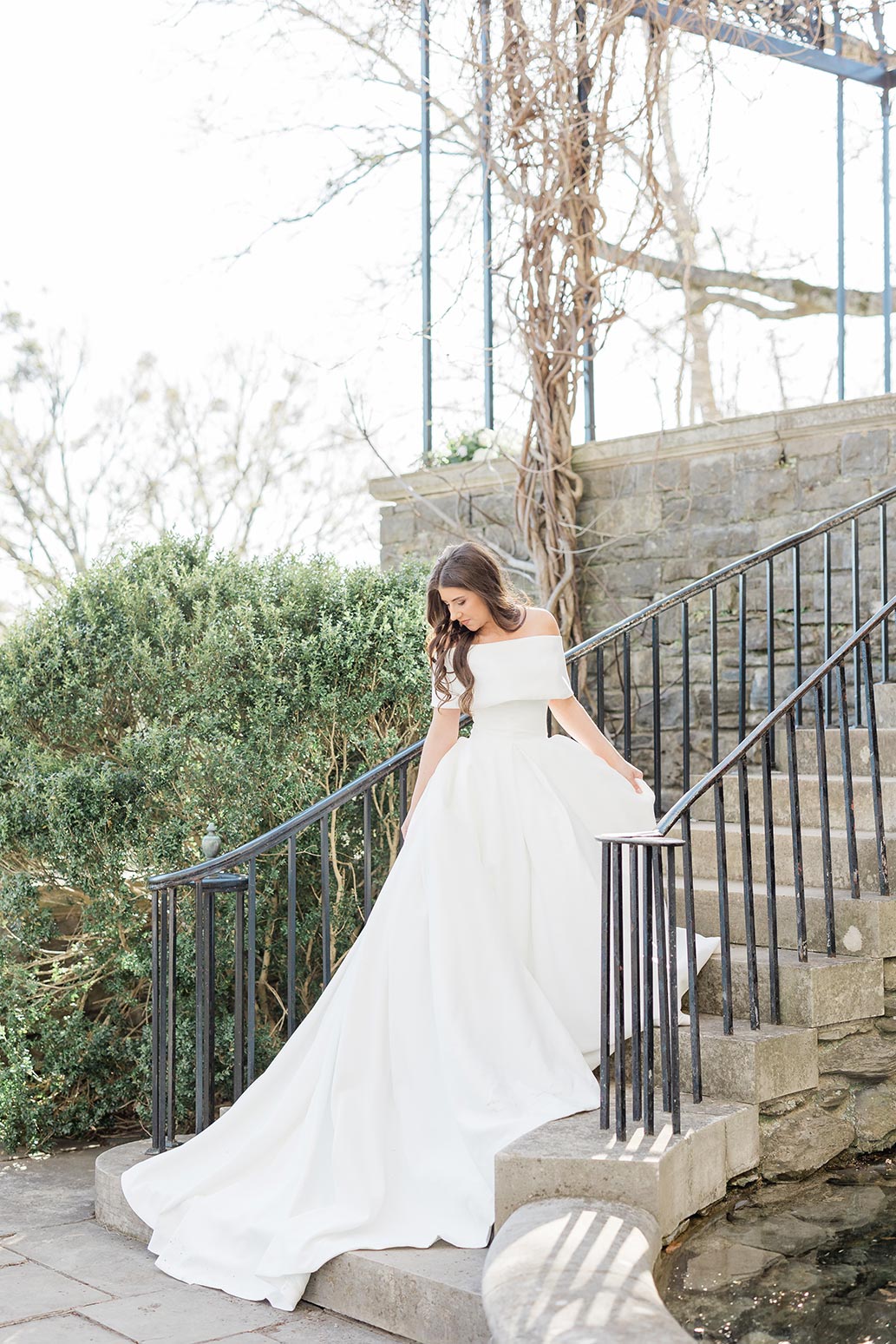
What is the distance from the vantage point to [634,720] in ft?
22.2

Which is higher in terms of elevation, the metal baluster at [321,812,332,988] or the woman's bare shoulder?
the woman's bare shoulder

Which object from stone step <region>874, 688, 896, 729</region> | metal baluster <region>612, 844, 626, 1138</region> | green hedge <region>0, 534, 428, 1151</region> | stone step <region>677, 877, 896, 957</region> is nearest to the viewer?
metal baluster <region>612, 844, 626, 1138</region>

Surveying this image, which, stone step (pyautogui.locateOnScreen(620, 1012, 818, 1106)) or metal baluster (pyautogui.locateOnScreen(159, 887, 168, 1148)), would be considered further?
metal baluster (pyautogui.locateOnScreen(159, 887, 168, 1148))

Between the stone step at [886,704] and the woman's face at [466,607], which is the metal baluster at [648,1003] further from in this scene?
the stone step at [886,704]

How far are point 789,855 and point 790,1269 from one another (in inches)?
69.4

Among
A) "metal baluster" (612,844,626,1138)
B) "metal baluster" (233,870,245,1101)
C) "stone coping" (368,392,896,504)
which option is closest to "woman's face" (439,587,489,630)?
"metal baluster" (612,844,626,1138)

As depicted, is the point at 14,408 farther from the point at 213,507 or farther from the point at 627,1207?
the point at 627,1207

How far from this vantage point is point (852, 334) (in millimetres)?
10727

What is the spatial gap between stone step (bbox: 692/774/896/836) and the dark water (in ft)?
4.28

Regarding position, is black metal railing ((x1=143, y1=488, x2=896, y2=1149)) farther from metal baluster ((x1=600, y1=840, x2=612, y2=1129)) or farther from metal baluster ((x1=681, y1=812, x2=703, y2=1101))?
metal baluster ((x1=600, y1=840, x2=612, y2=1129))

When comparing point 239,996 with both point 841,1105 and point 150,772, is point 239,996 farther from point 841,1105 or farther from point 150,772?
point 841,1105

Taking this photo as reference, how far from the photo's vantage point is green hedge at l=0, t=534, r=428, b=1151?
179 inches

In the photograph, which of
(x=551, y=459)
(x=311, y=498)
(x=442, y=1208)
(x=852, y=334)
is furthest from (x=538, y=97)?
(x=311, y=498)

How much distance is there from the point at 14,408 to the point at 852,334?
9.14 metres
